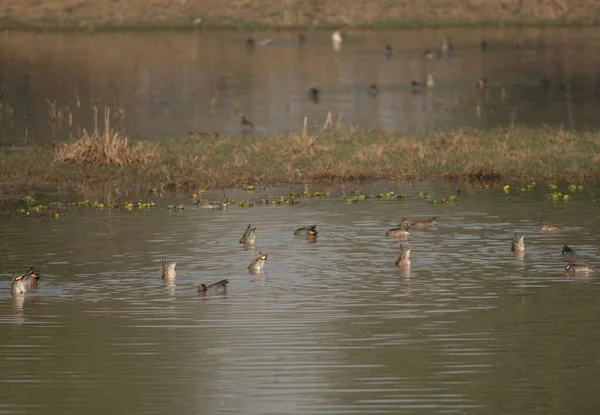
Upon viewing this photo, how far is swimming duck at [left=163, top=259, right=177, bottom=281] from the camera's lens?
72.5 ft

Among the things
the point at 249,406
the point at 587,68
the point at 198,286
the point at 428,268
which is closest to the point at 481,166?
the point at 428,268

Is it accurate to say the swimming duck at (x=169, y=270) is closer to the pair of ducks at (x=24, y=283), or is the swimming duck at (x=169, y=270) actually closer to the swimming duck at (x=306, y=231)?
the pair of ducks at (x=24, y=283)

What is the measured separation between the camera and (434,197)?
31156 mm

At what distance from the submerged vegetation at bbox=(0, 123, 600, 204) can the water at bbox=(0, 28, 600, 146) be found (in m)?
6.37

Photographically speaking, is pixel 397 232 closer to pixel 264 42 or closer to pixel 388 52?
pixel 388 52

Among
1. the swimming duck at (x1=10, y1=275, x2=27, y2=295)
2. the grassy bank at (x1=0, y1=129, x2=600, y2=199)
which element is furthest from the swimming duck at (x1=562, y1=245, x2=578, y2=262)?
the grassy bank at (x1=0, y1=129, x2=600, y2=199)

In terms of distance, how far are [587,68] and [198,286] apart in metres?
53.7

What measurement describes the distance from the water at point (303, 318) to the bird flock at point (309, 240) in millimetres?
168

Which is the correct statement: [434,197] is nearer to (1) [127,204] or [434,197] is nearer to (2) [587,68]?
(1) [127,204]

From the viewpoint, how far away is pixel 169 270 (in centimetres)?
2220

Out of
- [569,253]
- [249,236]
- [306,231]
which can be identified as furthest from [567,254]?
[249,236]

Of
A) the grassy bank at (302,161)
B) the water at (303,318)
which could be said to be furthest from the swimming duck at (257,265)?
the grassy bank at (302,161)

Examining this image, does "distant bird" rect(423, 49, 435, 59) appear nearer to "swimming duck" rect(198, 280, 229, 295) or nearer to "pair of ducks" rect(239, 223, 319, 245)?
"pair of ducks" rect(239, 223, 319, 245)

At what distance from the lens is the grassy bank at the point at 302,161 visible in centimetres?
3353
